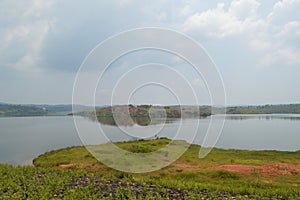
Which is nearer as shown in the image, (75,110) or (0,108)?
(75,110)

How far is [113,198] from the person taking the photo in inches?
305

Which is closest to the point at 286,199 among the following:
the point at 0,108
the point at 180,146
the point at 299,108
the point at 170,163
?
the point at 170,163

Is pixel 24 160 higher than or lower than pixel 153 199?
lower

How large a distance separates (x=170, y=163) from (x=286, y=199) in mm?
8458

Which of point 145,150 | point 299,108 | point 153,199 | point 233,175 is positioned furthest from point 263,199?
point 299,108

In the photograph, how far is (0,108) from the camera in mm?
150625

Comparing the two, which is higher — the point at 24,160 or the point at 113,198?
the point at 113,198

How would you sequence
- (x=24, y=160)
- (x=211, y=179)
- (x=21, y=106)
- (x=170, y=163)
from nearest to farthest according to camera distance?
(x=211, y=179)
(x=170, y=163)
(x=24, y=160)
(x=21, y=106)

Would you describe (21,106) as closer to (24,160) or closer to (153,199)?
(24,160)

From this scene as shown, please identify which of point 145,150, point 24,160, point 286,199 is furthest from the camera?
point 24,160

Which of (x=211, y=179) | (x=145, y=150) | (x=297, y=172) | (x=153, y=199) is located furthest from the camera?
(x=145, y=150)

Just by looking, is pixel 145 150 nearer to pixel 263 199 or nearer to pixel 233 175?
pixel 233 175

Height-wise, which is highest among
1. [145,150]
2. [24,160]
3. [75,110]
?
[75,110]

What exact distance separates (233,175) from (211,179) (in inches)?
47.0
